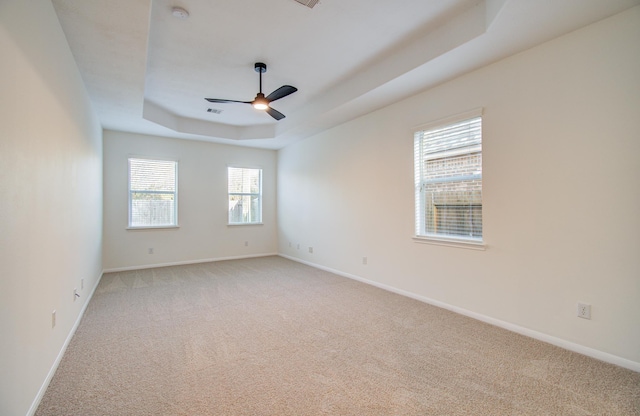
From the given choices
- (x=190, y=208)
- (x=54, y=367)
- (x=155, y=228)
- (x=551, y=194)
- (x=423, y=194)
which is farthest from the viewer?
(x=190, y=208)

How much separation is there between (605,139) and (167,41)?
4.11m

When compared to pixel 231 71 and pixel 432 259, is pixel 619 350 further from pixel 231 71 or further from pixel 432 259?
pixel 231 71

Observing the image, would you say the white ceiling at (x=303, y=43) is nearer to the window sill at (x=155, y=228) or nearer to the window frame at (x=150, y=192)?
the window frame at (x=150, y=192)

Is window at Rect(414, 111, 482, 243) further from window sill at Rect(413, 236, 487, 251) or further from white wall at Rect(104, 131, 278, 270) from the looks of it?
white wall at Rect(104, 131, 278, 270)

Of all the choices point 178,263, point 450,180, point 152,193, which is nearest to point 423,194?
point 450,180

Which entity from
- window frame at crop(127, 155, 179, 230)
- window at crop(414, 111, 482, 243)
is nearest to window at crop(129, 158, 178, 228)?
window frame at crop(127, 155, 179, 230)

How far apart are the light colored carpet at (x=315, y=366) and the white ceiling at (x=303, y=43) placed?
2697 mm

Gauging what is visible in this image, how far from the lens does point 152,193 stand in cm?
607

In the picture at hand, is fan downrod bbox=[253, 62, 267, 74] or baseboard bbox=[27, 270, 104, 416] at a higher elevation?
fan downrod bbox=[253, 62, 267, 74]

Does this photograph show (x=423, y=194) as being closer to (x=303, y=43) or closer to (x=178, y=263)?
(x=303, y=43)

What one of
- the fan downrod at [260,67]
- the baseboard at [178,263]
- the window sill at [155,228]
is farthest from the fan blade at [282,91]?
the baseboard at [178,263]

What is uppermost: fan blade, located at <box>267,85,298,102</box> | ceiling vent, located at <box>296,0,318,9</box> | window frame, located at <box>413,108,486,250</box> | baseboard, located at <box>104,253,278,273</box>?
ceiling vent, located at <box>296,0,318,9</box>

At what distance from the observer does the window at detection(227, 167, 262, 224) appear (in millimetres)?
7020

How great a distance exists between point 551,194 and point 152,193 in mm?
6459
